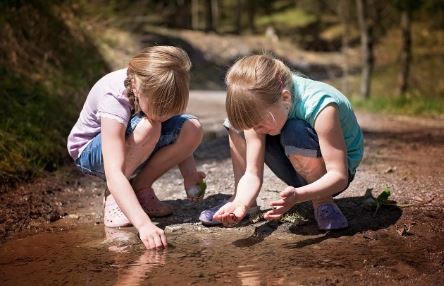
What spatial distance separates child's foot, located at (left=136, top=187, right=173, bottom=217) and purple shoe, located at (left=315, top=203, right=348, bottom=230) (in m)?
0.89

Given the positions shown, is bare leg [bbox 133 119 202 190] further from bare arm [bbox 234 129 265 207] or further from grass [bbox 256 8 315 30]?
grass [bbox 256 8 315 30]

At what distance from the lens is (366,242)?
2.74 metres

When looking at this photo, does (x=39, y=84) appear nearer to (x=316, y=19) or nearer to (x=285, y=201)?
(x=285, y=201)

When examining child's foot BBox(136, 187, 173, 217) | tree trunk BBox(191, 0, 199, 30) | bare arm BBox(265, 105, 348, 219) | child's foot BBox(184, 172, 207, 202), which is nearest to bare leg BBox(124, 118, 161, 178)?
child's foot BBox(136, 187, 173, 217)

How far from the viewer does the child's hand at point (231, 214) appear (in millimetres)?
2775

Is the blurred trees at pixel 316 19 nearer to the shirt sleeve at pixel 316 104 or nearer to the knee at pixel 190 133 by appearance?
the knee at pixel 190 133

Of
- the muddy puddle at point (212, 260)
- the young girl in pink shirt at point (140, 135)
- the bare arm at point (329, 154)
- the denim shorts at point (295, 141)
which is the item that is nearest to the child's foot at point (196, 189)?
the young girl in pink shirt at point (140, 135)

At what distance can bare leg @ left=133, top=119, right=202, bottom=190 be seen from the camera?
3.35 metres

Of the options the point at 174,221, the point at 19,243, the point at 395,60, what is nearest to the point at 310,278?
the point at 174,221

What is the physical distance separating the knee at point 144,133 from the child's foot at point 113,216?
0.34 m

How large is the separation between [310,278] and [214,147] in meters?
3.24

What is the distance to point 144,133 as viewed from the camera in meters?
3.12

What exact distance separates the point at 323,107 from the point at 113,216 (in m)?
1.24

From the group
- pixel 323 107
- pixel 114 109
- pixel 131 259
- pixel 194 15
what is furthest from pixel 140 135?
pixel 194 15
